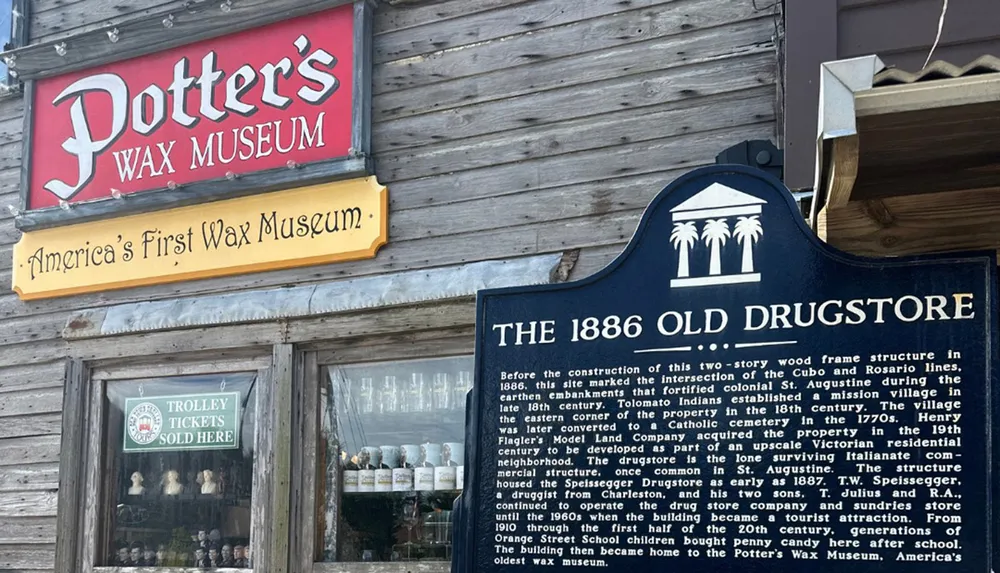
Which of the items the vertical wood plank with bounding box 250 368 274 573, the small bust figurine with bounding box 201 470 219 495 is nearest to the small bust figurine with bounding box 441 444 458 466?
the vertical wood plank with bounding box 250 368 274 573

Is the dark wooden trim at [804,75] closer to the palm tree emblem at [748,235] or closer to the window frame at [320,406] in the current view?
the palm tree emblem at [748,235]

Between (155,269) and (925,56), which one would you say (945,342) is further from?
(155,269)

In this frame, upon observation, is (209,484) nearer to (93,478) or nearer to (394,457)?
(93,478)

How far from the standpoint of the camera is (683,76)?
238 inches

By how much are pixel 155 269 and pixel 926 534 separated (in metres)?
5.18

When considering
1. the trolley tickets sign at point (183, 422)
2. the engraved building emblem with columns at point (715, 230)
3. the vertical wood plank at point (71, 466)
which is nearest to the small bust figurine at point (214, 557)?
the trolley tickets sign at point (183, 422)

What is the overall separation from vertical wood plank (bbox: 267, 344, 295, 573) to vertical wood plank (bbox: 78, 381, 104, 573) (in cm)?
143

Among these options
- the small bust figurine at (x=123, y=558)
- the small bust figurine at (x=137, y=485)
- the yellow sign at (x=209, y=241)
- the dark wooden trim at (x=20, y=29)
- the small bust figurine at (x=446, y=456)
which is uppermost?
the dark wooden trim at (x=20, y=29)

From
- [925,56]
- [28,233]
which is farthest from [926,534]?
[28,233]

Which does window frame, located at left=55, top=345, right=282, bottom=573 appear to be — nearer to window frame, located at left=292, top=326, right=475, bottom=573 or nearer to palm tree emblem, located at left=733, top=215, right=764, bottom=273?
window frame, located at left=292, top=326, right=475, bottom=573

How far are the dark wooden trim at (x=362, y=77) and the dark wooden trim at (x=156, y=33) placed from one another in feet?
0.59

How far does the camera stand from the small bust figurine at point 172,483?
716 cm

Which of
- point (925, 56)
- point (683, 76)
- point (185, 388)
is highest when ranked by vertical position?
point (683, 76)

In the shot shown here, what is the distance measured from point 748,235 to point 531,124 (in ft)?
8.50
